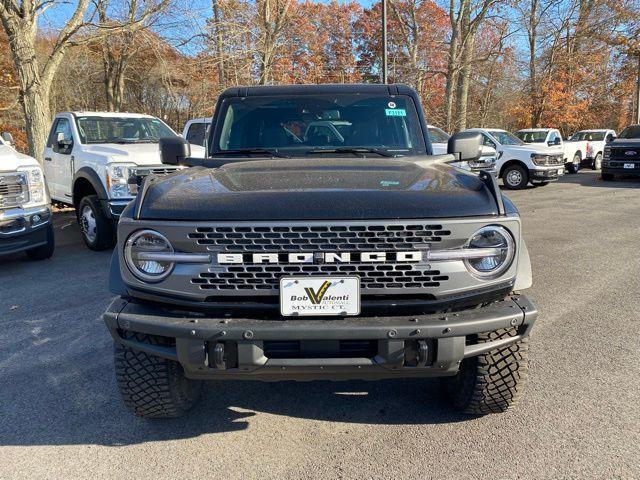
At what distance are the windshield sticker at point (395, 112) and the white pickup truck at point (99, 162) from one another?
4.15 metres

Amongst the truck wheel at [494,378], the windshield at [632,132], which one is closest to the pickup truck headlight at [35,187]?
the truck wheel at [494,378]

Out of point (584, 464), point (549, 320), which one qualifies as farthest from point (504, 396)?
point (549, 320)

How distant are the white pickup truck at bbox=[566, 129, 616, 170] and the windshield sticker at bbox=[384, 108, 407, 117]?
21.6 metres

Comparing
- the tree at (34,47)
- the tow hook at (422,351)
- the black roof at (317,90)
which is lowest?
the tow hook at (422,351)

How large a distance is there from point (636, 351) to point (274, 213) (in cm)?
Result: 313

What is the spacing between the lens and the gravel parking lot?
2604 millimetres

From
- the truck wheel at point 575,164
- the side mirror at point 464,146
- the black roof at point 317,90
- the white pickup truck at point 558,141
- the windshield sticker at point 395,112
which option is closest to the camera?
the side mirror at point 464,146

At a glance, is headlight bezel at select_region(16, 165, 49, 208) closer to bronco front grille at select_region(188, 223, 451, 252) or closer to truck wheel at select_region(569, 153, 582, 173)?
bronco front grille at select_region(188, 223, 451, 252)

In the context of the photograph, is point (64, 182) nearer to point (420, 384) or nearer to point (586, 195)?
point (420, 384)

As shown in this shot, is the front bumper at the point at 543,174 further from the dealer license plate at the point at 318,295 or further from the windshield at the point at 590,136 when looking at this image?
the dealer license plate at the point at 318,295

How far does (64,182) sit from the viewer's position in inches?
346

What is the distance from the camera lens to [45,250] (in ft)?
23.5

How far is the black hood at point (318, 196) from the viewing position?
2371mm

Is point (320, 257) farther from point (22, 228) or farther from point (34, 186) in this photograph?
point (34, 186)
